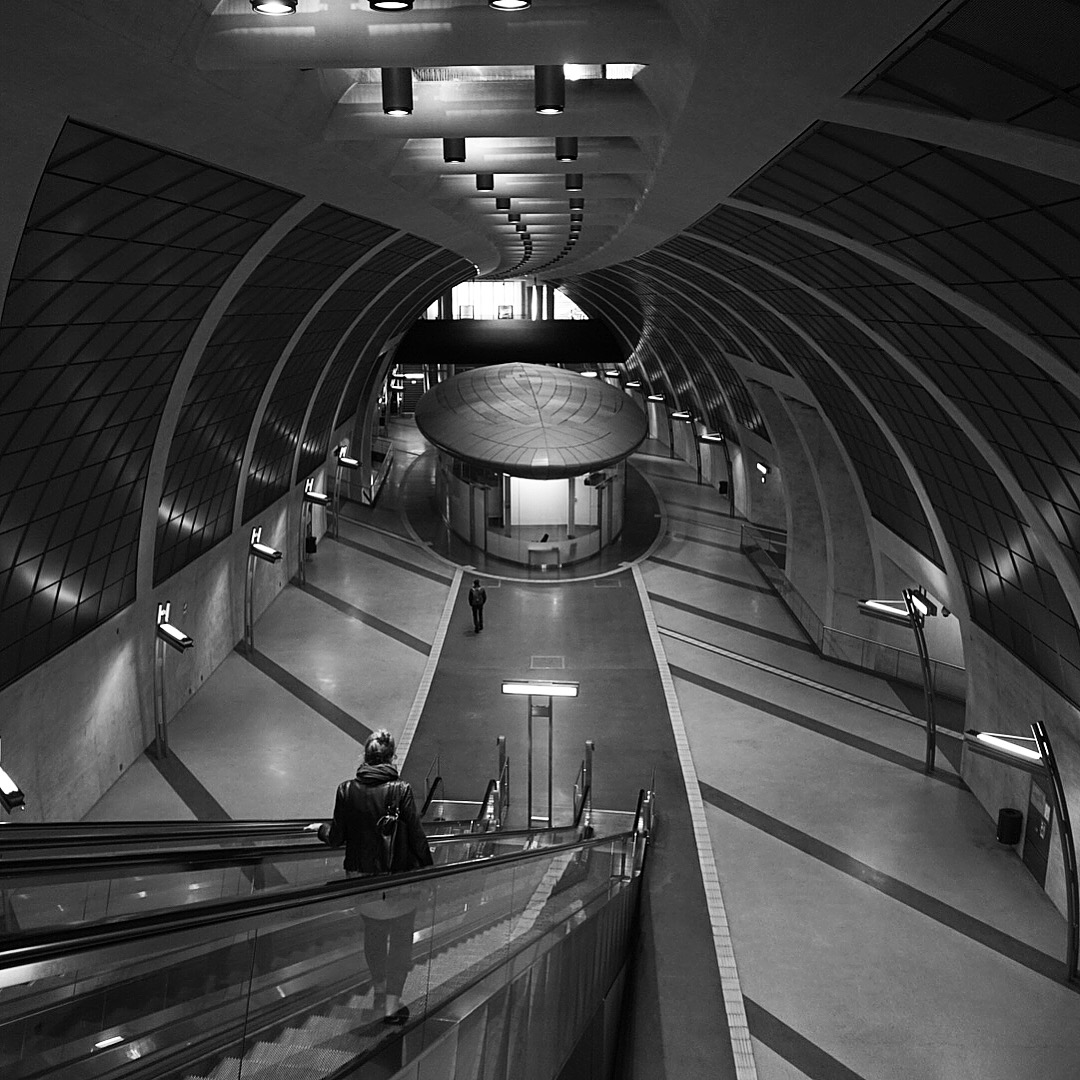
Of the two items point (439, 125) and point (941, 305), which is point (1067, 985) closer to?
point (941, 305)

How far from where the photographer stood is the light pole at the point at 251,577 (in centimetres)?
2203

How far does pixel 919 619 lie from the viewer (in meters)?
18.1

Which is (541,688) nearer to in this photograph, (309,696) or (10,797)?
(309,696)

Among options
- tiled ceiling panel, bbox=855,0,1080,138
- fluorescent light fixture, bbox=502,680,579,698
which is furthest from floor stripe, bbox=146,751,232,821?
Answer: tiled ceiling panel, bbox=855,0,1080,138

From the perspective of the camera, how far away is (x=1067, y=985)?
12188 mm

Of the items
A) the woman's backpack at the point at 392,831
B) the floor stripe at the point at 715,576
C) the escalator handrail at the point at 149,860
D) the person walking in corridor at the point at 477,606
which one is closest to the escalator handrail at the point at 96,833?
the escalator handrail at the point at 149,860

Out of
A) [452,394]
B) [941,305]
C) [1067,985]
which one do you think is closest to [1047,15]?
[941,305]

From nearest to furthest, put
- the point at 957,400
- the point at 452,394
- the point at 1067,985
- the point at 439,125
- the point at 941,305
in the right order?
the point at 439,125, the point at 941,305, the point at 1067,985, the point at 957,400, the point at 452,394

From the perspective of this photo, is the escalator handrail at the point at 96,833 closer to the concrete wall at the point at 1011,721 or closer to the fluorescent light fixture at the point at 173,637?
the fluorescent light fixture at the point at 173,637

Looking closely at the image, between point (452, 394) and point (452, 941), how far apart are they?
32947mm

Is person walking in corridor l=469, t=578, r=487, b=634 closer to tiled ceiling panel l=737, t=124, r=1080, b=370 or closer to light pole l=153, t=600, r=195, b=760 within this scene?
light pole l=153, t=600, r=195, b=760

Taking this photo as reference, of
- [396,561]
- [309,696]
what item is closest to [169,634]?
[309,696]

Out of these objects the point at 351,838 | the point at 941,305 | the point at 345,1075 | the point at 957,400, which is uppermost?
the point at 941,305

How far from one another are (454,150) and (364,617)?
15.1 meters
